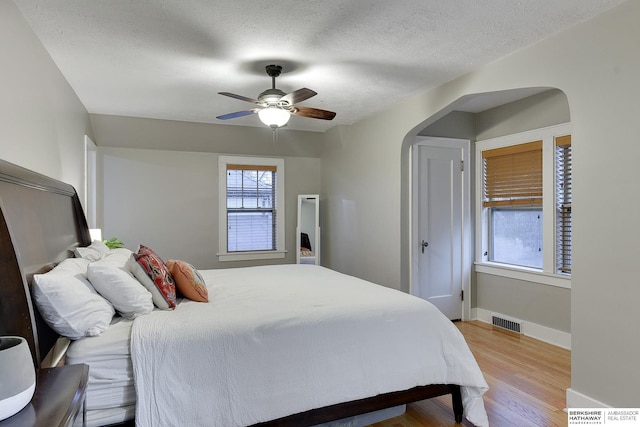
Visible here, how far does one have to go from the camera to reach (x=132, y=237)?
194 inches

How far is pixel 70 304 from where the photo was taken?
5.78 ft

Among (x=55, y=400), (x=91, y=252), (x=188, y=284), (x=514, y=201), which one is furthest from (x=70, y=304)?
(x=514, y=201)

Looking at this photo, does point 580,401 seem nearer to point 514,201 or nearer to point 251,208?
point 514,201

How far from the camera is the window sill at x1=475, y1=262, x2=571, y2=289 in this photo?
379cm

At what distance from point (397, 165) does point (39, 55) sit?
10.5 feet

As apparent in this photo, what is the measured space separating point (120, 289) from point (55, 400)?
3.21 feet

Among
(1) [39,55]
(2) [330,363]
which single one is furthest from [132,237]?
(2) [330,363]

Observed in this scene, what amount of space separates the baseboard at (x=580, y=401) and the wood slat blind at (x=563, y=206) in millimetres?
1591

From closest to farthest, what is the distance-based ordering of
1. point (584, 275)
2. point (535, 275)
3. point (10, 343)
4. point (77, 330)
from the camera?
point (10, 343) < point (77, 330) < point (584, 275) < point (535, 275)

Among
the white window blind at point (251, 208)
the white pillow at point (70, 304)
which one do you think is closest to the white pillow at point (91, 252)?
the white pillow at point (70, 304)

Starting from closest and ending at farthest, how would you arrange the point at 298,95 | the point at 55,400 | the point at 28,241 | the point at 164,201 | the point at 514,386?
the point at 55,400
the point at 28,241
the point at 298,95
the point at 514,386
the point at 164,201

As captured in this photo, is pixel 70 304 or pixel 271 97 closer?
pixel 70 304

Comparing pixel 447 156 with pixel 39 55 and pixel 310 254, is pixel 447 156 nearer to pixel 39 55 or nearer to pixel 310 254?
pixel 310 254

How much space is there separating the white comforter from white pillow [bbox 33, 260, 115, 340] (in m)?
0.19
